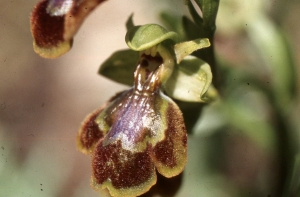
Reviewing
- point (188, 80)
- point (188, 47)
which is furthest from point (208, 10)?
point (188, 80)

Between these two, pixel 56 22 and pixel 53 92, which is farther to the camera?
pixel 53 92

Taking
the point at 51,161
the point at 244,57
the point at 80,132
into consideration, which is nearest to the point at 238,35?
the point at 244,57

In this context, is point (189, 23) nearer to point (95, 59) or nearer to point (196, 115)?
point (196, 115)

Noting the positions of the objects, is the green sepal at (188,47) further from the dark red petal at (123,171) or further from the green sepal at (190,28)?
the dark red petal at (123,171)

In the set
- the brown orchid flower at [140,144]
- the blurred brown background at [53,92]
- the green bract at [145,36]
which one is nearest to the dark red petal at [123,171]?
the brown orchid flower at [140,144]

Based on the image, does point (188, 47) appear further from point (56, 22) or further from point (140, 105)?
point (56, 22)

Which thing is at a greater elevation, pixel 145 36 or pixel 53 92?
pixel 145 36
